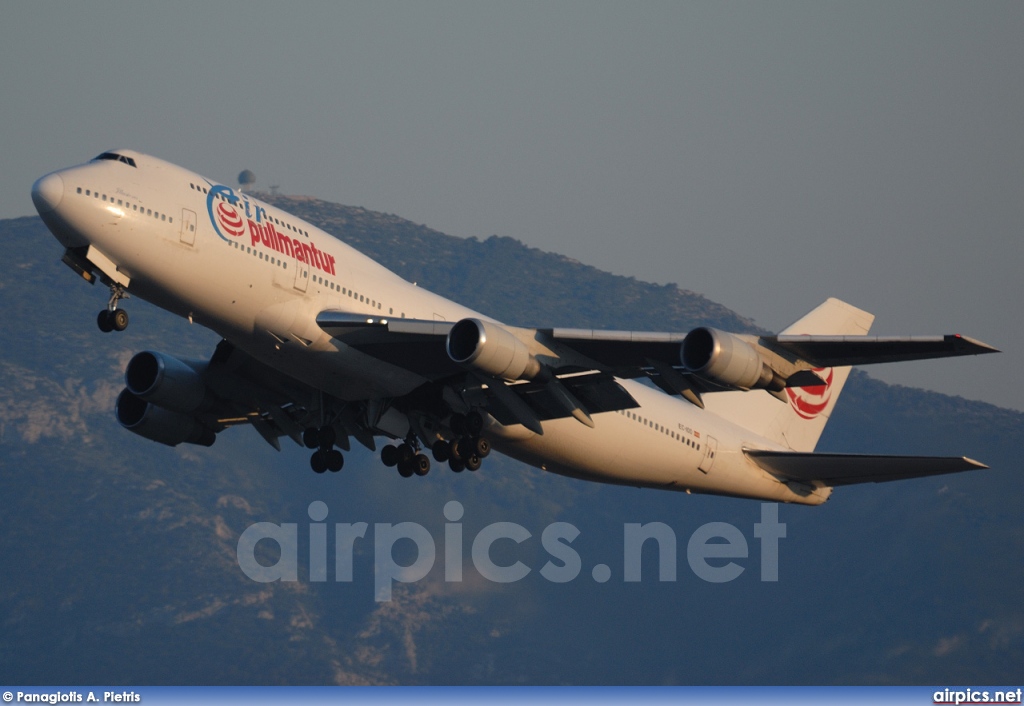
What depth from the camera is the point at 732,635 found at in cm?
10819

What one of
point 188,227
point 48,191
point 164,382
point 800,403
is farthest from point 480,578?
point 48,191

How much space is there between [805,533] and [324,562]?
55.3m

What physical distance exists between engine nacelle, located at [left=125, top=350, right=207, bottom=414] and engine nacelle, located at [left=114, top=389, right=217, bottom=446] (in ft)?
3.71

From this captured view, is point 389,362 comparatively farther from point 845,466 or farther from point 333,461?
point 845,466

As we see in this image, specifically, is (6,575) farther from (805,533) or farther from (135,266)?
(135,266)

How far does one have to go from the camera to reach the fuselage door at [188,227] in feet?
98.6

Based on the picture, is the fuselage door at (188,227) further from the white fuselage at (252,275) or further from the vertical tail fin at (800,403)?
the vertical tail fin at (800,403)

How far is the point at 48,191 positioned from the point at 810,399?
26.9 meters

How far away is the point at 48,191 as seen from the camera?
28.9 meters

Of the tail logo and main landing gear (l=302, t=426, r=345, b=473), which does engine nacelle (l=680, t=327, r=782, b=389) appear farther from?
the tail logo

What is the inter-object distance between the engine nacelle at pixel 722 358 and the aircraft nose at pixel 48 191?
14.0 metres

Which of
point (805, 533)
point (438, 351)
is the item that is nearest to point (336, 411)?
point (438, 351)

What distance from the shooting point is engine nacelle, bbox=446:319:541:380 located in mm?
31219

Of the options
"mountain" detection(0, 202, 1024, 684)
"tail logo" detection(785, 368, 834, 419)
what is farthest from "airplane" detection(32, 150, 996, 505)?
"mountain" detection(0, 202, 1024, 684)
